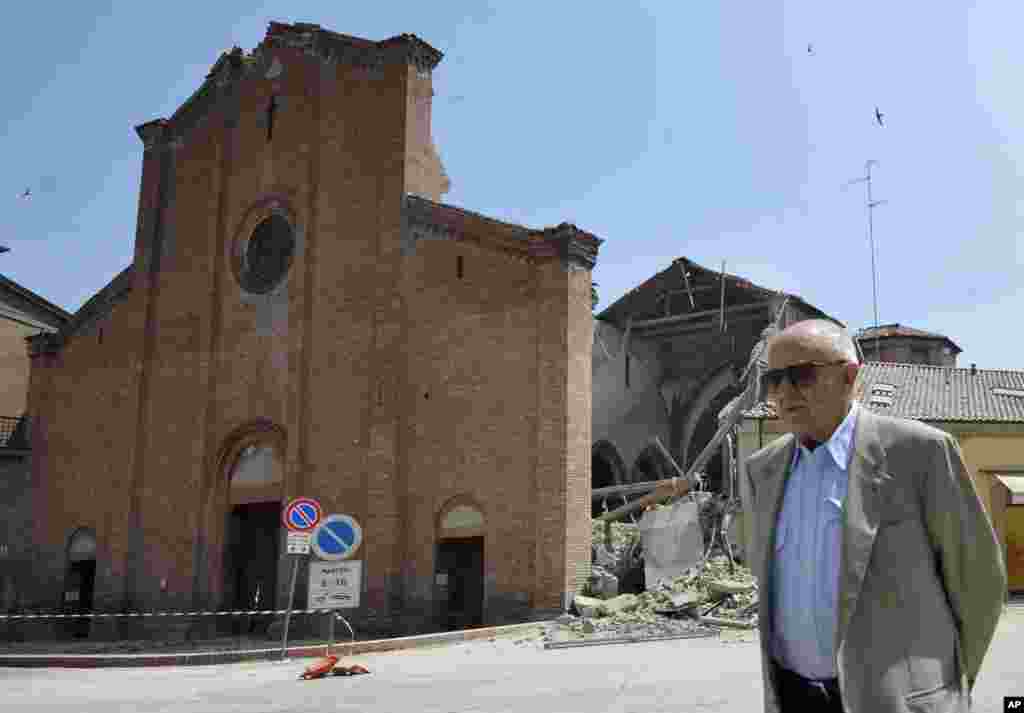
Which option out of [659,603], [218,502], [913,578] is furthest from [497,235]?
[913,578]

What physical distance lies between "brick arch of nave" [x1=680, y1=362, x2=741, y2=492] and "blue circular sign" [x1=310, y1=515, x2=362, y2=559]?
62.3 feet

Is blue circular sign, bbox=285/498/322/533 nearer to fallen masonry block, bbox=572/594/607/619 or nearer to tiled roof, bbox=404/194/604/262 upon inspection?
fallen masonry block, bbox=572/594/607/619

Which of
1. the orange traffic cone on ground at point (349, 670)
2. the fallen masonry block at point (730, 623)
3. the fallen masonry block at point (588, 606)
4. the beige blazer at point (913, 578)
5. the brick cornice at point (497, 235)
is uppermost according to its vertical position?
the brick cornice at point (497, 235)

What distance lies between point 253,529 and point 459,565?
241 inches

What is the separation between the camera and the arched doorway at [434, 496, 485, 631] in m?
18.8

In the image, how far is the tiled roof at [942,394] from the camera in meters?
22.4

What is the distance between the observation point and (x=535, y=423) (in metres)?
18.1

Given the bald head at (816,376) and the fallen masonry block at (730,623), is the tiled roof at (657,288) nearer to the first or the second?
the fallen masonry block at (730,623)

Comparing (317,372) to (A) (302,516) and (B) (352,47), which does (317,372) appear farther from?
(A) (302,516)

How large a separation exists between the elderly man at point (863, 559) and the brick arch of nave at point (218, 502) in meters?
19.7

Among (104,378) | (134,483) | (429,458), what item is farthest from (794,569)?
(104,378)

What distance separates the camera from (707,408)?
31.6m

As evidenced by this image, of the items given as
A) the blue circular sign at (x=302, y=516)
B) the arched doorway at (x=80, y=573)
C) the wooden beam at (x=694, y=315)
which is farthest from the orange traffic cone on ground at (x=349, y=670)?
the wooden beam at (x=694, y=315)

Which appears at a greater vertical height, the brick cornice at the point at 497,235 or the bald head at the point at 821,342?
the brick cornice at the point at 497,235
